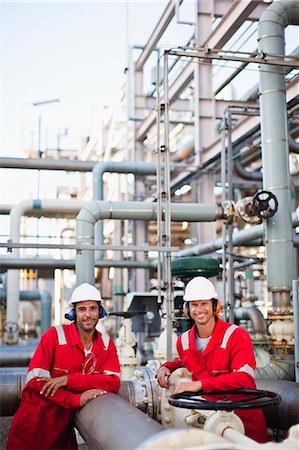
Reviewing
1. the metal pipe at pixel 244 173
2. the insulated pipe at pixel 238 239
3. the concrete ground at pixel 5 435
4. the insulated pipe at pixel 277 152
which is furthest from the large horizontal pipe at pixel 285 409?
the metal pipe at pixel 244 173

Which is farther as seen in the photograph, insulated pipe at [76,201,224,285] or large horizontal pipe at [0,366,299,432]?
insulated pipe at [76,201,224,285]

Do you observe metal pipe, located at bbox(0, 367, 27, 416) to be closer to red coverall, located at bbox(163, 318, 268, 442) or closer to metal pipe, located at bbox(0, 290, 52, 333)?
red coverall, located at bbox(163, 318, 268, 442)

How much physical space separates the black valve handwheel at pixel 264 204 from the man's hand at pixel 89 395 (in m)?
3.11

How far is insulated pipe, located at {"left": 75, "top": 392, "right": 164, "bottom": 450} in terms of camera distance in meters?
2.11

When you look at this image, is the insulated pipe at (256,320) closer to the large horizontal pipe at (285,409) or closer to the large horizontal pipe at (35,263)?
the large horizontal pipe at (35,263)

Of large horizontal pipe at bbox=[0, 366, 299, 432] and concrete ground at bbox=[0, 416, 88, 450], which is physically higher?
large horizontal pipe at bbox=[0, 366, 299, 432]

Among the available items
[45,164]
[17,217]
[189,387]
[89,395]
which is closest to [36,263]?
[17,217]

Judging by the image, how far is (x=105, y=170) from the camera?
35.4ft

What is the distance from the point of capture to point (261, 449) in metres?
1.92

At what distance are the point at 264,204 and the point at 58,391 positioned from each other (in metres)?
3.24

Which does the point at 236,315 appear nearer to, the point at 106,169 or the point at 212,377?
the point at 106,169

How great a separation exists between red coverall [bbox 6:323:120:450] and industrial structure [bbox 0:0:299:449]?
19cm

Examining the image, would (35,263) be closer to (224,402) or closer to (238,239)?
(238,239)

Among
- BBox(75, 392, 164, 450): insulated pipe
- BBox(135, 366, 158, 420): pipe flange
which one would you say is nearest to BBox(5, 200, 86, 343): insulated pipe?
BBox(135, 366, 158, 420): pipe flange
